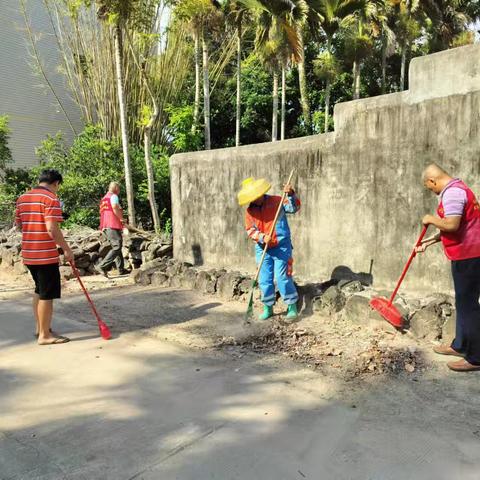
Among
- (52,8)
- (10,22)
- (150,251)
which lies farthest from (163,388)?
(10,22)

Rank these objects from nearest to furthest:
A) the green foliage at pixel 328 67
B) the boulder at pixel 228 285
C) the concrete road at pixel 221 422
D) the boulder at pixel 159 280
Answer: the concrete road at pixel 221 422
the boulder at pixel 228 285
the boulder at pixel 159 280
the green foliage at pixel 328 67

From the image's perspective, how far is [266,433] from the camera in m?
2.81

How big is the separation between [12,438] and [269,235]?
2.93 metres

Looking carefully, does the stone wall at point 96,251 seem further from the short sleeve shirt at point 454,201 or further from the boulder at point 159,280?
the short sleeve shirt at point 454,201

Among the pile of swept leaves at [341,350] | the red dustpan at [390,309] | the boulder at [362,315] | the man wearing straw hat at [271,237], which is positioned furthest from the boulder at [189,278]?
the red dustpan at [390,309]

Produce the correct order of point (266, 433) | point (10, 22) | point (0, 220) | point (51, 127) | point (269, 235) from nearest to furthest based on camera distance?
point (266, 433)
point (269, 235)
point (0, 220)
point (10, 22)
point (51, 127)

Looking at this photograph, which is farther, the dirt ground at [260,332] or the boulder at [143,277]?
the boulder at [143,277]

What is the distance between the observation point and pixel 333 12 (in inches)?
659

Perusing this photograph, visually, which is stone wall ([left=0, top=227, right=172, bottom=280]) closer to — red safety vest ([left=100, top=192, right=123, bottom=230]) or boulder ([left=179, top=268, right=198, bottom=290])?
red safety vest ([left=100, top=192, right=123, bottom=230])

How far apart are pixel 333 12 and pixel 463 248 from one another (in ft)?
51.9

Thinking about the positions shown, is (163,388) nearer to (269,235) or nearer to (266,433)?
(266,433)

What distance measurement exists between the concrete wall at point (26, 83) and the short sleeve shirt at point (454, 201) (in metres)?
17.1

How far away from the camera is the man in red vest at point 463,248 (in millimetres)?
3363

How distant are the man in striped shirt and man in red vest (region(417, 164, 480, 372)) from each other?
10.8 feet
